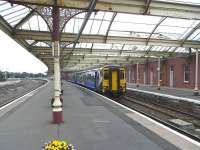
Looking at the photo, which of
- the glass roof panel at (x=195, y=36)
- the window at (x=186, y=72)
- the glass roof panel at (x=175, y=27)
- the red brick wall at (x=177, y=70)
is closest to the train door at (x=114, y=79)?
the glass roof panel at (x=175, y=27)

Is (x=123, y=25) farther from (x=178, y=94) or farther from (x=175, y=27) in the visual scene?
(x=178, y=94)

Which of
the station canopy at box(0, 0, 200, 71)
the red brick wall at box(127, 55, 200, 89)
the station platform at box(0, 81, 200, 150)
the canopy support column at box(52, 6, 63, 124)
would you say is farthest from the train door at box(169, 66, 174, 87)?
the canopy support column at box(52, 6, 63, 124)

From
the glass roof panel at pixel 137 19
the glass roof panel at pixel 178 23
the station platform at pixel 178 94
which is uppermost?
the glass roof panel at pixel 137 19

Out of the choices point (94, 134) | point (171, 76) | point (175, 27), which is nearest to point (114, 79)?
point (175, 27)

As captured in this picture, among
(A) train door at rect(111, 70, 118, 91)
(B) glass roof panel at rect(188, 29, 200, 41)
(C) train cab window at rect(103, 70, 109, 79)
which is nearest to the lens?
(C) train cab window at rect(103, 70, 109, 79)

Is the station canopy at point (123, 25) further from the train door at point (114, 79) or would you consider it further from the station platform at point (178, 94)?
the station platform at point (178, 94)

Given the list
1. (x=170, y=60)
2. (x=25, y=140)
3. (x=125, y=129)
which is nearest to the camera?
(x=25, y=140)

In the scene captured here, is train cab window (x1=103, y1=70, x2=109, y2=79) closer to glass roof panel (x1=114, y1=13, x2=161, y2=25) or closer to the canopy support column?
glass roof panel (x1=114, y1=13, x2=161, y2=25)

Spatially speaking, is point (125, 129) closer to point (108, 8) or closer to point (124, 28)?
point (108, 8)

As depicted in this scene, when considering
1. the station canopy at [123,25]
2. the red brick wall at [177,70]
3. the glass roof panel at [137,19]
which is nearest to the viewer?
the station canopy at [123,25]

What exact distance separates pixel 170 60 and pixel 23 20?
22.3m

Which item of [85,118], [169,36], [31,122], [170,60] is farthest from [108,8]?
[170,60]

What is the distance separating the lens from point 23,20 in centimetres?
1934

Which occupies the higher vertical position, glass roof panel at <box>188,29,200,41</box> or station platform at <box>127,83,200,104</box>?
glass roof panel at <box>188,29,200,41</box>
